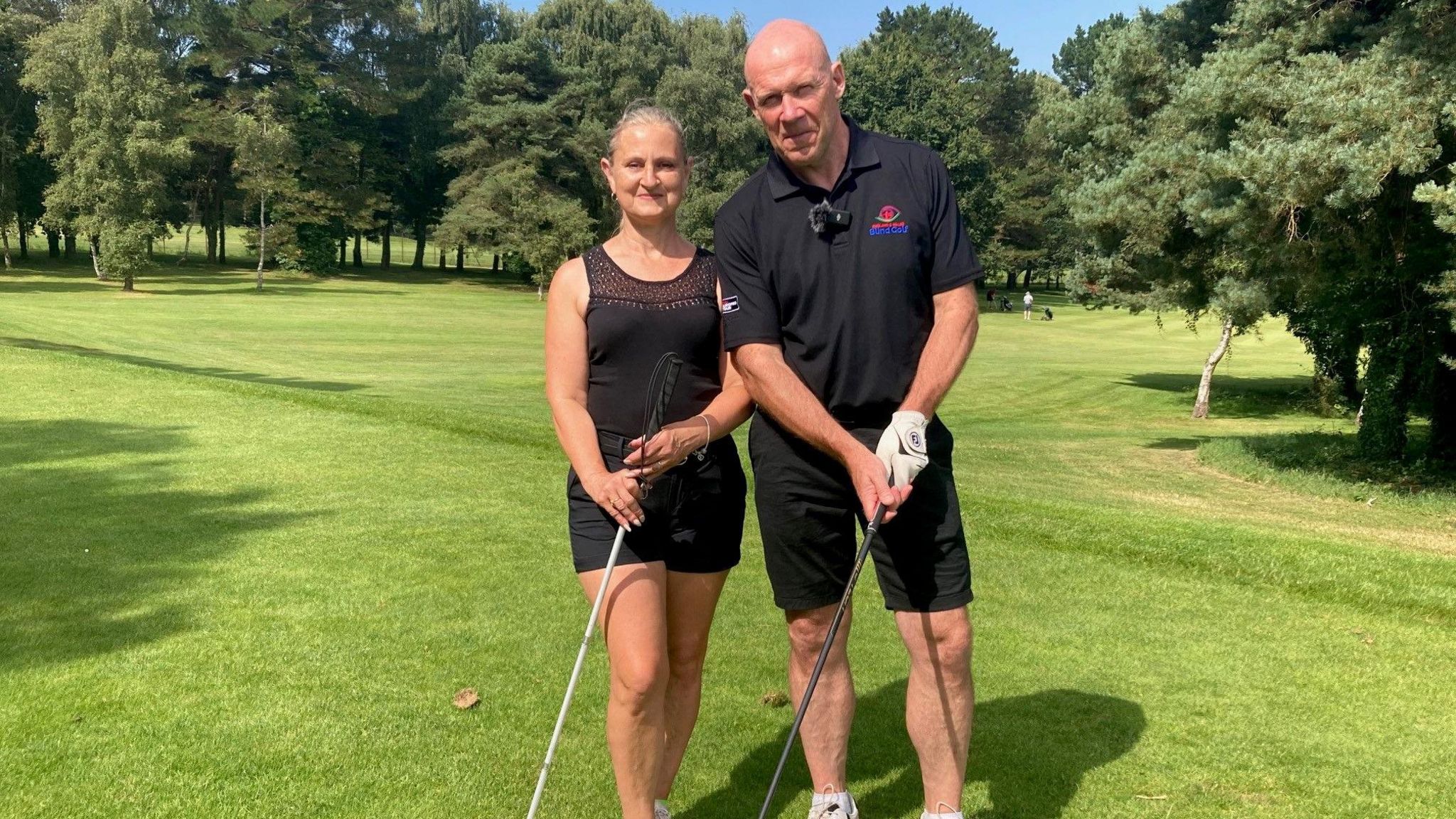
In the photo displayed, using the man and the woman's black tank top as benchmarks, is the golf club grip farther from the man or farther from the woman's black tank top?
the man

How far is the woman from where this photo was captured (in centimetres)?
311

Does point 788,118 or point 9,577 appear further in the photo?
point 9,577

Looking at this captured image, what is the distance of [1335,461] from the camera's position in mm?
17234

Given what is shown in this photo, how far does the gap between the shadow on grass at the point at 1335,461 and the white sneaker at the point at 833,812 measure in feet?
48.0

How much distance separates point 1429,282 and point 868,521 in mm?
13382

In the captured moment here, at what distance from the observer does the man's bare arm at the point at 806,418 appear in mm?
3010

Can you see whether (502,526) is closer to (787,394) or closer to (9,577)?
(9,577)

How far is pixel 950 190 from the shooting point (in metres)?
3.18

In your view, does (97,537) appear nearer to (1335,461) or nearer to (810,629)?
(810,629)

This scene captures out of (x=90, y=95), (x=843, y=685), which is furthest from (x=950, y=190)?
(x=90, y=95)

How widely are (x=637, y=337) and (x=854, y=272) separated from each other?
0.63m

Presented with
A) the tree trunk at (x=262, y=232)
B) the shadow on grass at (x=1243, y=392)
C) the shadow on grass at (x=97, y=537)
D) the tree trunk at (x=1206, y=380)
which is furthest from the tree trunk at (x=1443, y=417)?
the tree trunk at (x=262, y=232)

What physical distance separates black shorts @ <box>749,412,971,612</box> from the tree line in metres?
10.2

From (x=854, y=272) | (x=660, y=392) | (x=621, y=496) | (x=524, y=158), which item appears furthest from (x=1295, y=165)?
(x=524, y=158)
